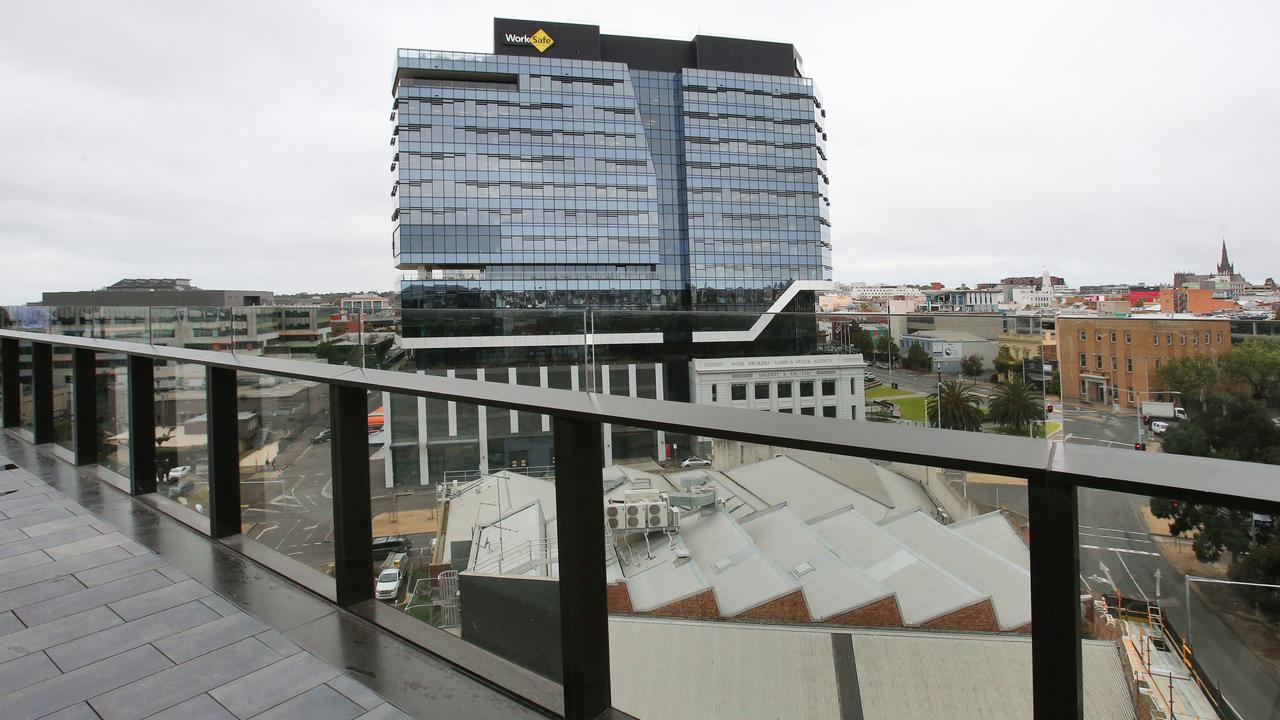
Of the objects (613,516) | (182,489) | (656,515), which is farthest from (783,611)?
(182,489)

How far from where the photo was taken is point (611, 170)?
47.6 meters

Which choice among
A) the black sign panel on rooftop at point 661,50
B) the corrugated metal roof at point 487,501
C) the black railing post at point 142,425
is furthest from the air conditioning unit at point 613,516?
the black sign panel on rooftop at point 661,50

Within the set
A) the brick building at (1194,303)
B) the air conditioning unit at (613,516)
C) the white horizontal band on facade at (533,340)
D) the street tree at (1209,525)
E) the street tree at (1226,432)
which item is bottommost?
the air conditioning unit at (613,516)

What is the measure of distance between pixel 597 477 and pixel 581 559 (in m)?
0.22

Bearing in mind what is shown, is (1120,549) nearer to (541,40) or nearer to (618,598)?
(618,598)

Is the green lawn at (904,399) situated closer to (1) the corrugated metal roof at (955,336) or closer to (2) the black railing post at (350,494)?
(1) the corrugated metal roof at (955,336)

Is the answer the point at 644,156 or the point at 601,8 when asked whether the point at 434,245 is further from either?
the point at 601,8

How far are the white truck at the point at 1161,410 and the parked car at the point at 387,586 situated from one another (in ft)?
8.21

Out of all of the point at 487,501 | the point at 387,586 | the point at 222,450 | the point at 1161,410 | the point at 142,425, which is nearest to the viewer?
the point at 1161,410

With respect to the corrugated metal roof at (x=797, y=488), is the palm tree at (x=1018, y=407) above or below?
above

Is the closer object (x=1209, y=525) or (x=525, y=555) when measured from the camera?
(x=1209, y=525)

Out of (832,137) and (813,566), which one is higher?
(832,137)

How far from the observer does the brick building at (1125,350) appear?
1406 mm

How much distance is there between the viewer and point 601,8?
79250 mm
